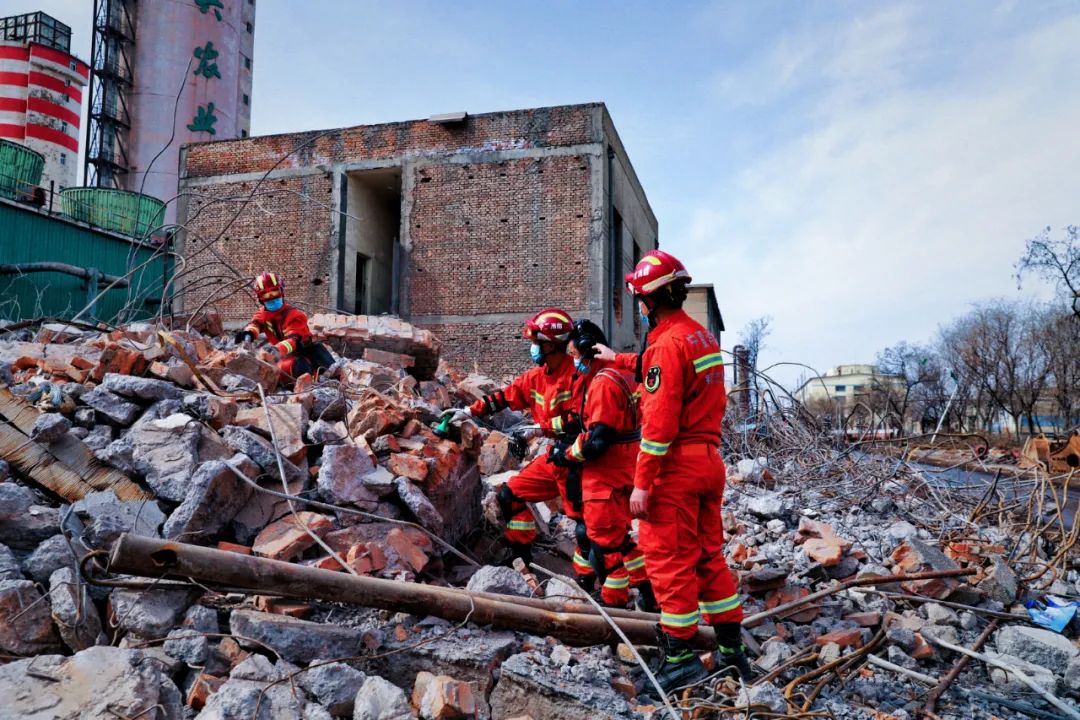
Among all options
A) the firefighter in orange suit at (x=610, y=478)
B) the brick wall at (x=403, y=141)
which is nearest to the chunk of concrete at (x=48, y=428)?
the firefighter in orange suit at (x=610, y=478)

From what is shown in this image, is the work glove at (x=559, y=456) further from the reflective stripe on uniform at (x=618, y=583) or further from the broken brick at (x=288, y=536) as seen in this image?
the broken brick at (x=288, y=536)

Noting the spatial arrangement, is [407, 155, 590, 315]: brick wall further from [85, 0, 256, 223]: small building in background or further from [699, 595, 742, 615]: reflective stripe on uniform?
[85, 0, 256, 223]: small building in background

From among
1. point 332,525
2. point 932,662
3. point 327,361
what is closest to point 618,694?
point 332,525

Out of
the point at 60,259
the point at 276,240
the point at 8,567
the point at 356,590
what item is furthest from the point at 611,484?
the point at 60,259

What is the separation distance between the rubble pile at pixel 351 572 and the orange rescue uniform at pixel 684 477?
39 centimetres

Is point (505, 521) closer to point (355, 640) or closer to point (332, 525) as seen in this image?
point (332, 525)

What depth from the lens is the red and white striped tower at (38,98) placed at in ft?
95.3

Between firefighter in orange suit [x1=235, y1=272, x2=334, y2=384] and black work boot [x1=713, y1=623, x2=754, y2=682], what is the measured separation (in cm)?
497

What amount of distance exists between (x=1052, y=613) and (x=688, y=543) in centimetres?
287

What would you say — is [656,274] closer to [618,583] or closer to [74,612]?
[618,583]

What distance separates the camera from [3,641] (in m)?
2.88

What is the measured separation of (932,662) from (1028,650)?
20.8 inches

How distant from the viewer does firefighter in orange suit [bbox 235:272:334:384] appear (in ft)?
23.2

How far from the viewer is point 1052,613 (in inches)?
179
